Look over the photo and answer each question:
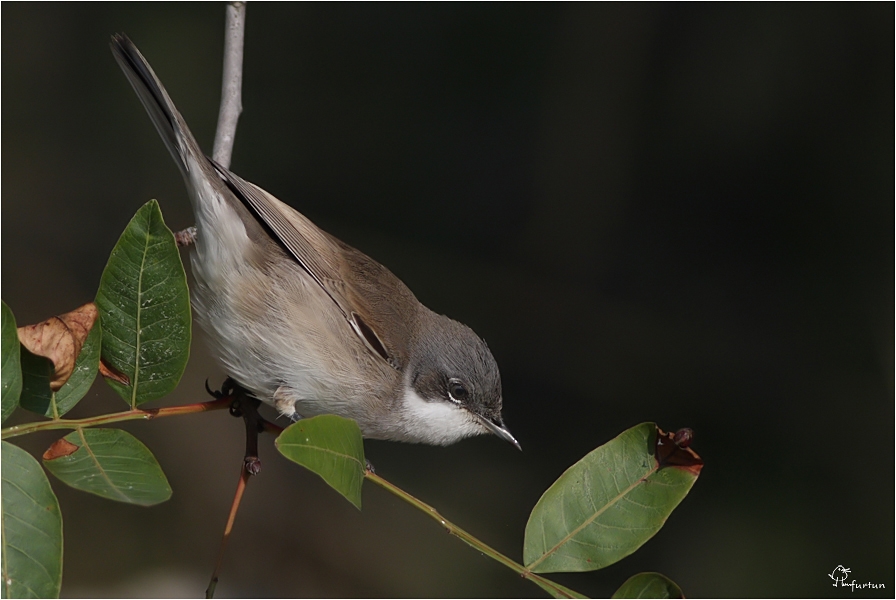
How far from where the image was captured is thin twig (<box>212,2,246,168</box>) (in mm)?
3090

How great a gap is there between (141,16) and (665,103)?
4.13 meters

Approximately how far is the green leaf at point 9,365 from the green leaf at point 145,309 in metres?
0.24

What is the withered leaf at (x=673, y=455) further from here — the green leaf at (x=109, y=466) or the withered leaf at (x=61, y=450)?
the withered leaf at (x=61, y=450)

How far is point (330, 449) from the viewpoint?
5.61 feet

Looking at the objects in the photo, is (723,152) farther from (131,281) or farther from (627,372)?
(131,281)

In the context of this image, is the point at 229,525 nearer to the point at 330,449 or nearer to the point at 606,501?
the point at 330,449

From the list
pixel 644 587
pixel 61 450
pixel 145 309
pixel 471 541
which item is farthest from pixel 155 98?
pixel 644 587

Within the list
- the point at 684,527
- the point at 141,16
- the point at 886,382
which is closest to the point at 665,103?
the point at 886,382

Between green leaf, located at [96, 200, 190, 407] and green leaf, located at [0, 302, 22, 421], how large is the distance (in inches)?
9.3

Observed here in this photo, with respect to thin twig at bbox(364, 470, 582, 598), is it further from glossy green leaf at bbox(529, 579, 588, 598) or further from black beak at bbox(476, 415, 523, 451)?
black beak at bbox(476, 415, 523, 451)

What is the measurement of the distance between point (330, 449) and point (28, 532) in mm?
666

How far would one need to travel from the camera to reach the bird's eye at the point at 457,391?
3.02 meters

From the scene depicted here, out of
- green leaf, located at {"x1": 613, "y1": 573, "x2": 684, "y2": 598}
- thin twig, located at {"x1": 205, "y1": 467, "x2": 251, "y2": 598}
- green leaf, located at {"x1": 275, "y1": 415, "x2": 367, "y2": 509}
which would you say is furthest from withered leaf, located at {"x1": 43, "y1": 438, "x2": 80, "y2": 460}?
green leaf, located at {"x1": 613, "y1": 573, "x2": 684, "y2": 598}

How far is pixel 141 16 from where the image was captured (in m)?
6.16
